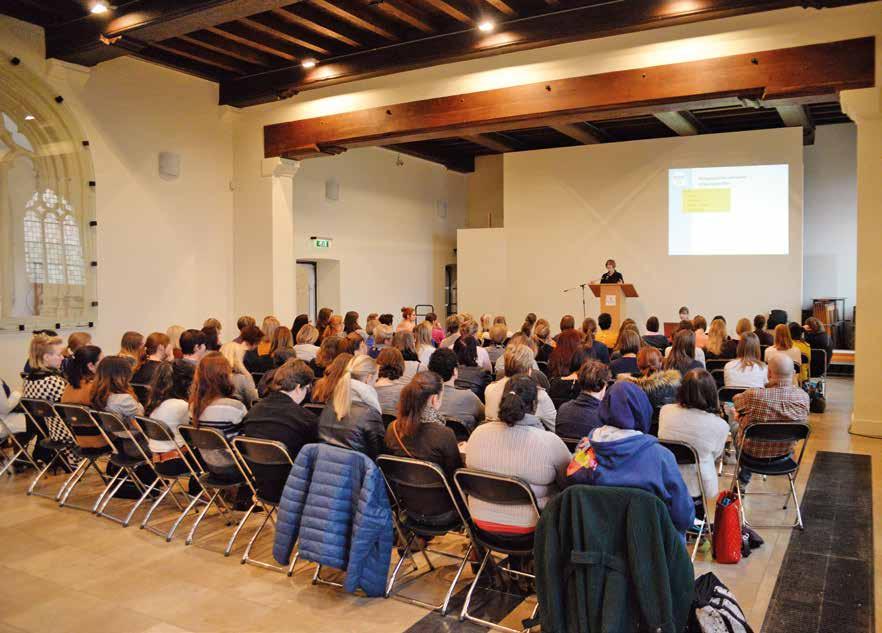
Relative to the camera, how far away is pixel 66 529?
4625 millimetres

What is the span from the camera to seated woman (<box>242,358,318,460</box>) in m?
3.88

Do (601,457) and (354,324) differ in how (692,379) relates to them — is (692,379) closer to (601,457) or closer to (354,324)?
(601,457)

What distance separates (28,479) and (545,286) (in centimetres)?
972

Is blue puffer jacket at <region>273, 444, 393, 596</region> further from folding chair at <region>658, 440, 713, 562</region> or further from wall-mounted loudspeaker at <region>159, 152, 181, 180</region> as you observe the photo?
wall-mounted loudspeaker at <region>159, 152, 181, 180</region>

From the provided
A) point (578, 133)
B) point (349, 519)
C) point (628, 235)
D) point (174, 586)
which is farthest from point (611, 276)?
point (174, 586)

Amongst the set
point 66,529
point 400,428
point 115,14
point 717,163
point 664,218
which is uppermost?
point 115,14

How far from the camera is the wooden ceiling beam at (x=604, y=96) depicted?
7098 millimetres

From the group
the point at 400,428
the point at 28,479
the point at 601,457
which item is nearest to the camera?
the point at 601,457

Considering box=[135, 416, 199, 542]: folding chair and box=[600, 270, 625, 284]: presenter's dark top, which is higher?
box=[600, 270, 625, 284]: presenter's dark top

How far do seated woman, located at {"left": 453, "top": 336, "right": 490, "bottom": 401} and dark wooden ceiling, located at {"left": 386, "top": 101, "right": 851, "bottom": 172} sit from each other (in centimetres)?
773

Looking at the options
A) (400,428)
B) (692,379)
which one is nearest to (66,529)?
(400,428)

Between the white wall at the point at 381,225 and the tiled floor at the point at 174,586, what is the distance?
8.78 m

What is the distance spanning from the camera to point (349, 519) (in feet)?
11.3

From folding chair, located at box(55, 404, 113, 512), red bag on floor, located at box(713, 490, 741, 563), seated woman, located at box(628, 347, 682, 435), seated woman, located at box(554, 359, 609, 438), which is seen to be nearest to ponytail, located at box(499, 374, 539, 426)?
seated woman, located at box(554, 359, 609, 438)
